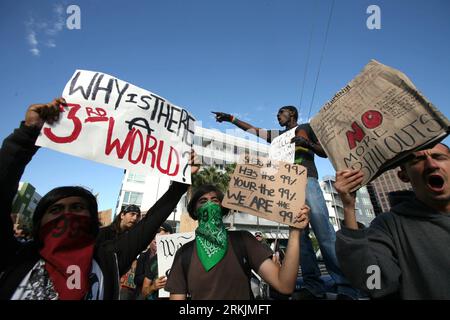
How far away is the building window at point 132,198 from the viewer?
3110cm

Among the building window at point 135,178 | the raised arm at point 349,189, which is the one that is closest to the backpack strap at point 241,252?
the raised arm at point 349,189

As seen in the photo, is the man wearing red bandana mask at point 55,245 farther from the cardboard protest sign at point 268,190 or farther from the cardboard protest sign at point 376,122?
the cardboard protest sign at point 376,122

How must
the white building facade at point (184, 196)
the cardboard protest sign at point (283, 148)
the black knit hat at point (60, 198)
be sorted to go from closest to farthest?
the black knit hat at point (60, 198) → the cardboard protest sign at point (283, 148) → the white building facade at point (184, 196)

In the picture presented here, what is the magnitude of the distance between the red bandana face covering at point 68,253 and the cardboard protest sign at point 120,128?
0.49 metres

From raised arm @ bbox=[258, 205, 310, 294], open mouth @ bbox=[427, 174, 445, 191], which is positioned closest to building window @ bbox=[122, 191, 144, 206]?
raised arm @ bbox=[258, 205, 310, 294]

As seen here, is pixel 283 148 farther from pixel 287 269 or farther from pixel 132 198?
pixel 132 198

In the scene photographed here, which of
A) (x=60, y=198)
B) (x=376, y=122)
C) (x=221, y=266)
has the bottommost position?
(x=221, y=266)

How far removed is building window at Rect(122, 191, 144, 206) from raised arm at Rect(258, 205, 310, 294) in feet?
106

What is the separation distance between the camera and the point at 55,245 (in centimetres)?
138

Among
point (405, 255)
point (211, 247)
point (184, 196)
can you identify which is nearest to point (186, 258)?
Result: point (211, 247)

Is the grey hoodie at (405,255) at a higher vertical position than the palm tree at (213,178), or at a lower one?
lower

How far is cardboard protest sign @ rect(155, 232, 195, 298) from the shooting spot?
3.17m

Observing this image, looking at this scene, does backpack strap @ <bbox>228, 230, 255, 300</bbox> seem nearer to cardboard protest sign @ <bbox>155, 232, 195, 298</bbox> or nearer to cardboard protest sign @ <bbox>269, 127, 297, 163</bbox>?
cardboard protest sign @ <bbox>269, 127, 297, 163</bbox>

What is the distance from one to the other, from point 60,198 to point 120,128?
68 centimetres
